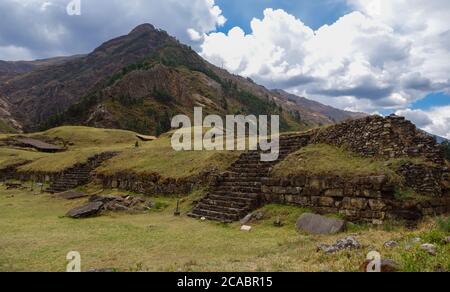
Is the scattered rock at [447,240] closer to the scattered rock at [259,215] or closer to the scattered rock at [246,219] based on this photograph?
the scattered rock at [259,215]

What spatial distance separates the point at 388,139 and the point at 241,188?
6846 millimetres

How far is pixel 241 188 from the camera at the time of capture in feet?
55.7

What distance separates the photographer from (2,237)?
12227 mm

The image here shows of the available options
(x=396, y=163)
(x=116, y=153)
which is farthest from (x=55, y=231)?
(x=116, y=153)

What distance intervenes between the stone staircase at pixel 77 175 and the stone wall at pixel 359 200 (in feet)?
62.5

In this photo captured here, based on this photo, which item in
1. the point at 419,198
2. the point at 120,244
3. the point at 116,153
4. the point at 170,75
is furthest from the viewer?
the point at 170,75

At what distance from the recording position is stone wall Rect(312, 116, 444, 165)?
13.7 metres

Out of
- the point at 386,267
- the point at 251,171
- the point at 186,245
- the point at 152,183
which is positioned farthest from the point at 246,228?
the point at 152,183

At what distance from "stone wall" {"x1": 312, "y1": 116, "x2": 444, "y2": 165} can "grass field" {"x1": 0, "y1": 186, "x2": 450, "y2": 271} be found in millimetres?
3374

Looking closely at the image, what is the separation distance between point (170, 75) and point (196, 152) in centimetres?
11128

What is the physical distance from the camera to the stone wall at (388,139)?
13.7 meters

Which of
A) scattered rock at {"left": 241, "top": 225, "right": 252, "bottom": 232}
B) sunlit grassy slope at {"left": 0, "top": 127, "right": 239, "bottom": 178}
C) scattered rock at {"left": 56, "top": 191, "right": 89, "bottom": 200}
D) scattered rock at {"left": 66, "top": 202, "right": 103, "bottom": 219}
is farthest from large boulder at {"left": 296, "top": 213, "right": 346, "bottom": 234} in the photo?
scattered rock at {"left": 56, "top": 191, "right": 89, "bottom": 200}

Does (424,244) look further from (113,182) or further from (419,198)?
(113,182)

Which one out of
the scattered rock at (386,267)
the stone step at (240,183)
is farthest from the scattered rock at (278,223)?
the scattered rock at (386,267)
